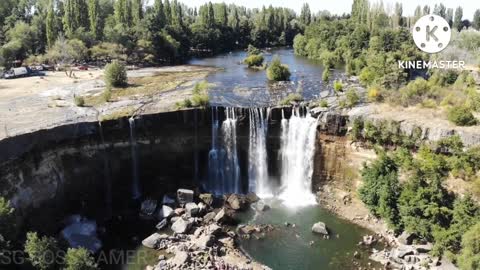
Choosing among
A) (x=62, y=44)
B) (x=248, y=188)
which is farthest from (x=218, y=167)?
(x=62, y=44)

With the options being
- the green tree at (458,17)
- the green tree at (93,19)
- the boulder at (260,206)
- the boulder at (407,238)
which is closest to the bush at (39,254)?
the boulder at (260,206)

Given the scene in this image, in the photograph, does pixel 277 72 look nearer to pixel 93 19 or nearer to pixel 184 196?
pixel 184 196

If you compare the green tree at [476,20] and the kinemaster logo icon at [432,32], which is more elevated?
the green tree at [476,20]

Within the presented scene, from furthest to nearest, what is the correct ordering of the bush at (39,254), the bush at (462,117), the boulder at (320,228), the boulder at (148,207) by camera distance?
the boulder at (148,207)
the bush at (462,117)
the boulder at (320,228)
the bush at (39,254)

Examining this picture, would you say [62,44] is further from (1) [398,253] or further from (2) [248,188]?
(1) [398,253]

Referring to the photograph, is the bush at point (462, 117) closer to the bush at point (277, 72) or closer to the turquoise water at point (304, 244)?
the turquoise water at point (304, 244)

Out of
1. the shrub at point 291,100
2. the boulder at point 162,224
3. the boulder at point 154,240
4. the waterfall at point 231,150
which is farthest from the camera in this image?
the shrub at point 291,100
